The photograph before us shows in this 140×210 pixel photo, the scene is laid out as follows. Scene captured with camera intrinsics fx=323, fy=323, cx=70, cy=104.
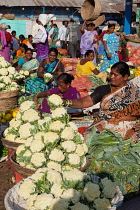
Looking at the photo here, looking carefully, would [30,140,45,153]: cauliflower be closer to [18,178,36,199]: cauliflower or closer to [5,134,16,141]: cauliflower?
[18,178,36,199]: cauliflower

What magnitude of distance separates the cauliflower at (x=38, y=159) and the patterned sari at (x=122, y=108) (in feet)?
4.18

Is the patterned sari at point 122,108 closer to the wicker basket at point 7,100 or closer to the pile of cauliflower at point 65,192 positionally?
the pile of cauliflower at point 65,192

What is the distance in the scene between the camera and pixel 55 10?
25.3m

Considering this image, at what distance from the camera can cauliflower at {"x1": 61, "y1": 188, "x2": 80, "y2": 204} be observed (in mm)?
2248

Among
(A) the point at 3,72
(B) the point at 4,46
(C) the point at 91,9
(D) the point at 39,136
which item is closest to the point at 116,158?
(D) the point at 39,136

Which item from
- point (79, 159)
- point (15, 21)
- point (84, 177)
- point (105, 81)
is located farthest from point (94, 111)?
point (15, 21)

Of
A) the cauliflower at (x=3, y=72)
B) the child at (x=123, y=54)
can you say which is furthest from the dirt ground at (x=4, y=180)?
the child at (x=123, y=54)

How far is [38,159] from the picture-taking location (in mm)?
2791

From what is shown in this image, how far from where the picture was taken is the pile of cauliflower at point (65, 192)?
2229 millimetres

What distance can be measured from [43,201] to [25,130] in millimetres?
1095

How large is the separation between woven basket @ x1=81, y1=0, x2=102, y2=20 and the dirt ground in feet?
28.1

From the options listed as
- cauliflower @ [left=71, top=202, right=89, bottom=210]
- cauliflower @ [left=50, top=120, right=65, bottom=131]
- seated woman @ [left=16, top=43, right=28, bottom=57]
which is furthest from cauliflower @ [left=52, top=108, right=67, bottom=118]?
seated woman @ [left=16, top=43, right=28, bottom=57]

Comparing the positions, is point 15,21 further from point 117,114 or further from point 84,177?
point 84,177

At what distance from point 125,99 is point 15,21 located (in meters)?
18.9
